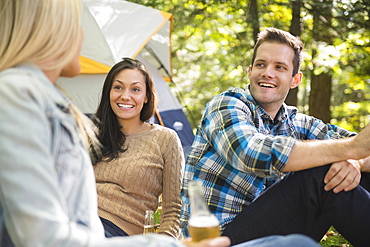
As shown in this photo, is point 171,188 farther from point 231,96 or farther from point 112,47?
point 112,47

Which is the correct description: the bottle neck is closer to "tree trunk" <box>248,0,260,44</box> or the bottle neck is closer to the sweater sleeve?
the sweater sleeve

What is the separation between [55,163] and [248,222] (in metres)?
1.03

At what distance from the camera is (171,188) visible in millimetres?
2369

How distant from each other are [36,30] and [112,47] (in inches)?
153

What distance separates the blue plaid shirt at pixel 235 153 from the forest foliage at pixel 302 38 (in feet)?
11.3

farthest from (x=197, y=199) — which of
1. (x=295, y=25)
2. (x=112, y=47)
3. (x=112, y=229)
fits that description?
(x=295, y=25)

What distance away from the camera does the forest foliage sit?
560cm

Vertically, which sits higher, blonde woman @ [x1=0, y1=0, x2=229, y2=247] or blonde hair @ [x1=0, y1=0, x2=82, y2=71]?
blonde hair @ [x1=0, y1=0, x2=82, y2=71]

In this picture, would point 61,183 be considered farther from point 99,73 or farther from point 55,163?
point 99,73

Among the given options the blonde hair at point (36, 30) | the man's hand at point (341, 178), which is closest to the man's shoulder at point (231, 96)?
the man's hand at point (341, 178)

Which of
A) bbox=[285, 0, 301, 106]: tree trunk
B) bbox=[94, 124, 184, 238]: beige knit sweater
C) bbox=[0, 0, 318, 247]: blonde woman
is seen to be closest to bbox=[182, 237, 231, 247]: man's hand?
bbox=[0, 0, 318, 247]: blonde woman

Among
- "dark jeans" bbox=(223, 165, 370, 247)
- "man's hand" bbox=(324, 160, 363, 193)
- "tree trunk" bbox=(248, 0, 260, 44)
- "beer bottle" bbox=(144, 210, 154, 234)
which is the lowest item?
"beer bottle" bbox=(144, 210, 154, 234)

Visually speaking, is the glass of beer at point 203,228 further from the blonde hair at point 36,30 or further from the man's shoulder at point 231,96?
the man's shoulder at point 231,96

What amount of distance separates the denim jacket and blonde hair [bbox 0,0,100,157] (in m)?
0.04
